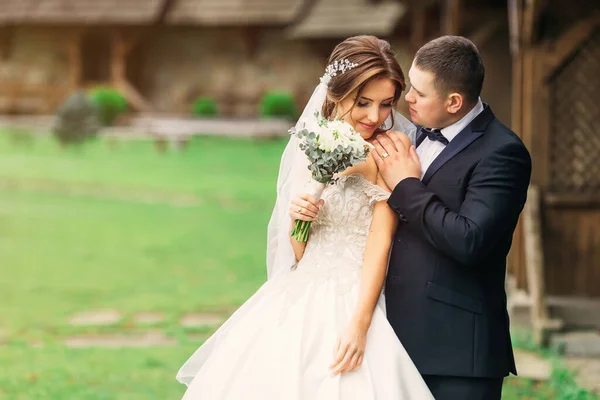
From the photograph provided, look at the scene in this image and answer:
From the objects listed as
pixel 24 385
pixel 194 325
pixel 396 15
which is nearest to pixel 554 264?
pixel 194 325

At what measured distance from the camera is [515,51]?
30.5 feet

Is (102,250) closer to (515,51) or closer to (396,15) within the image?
(515,51)

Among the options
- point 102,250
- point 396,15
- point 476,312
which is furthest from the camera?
point 396,15

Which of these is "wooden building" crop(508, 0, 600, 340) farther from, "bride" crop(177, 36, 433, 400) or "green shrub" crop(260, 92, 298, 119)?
"green shrub" crop(260, 92, 298, 119)

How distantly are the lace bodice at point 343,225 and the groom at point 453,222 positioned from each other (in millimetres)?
142

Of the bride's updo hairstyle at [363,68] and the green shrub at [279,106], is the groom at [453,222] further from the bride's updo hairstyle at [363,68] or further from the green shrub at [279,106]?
the green shrub at [279,106]

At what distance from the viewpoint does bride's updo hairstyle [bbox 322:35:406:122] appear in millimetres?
3314

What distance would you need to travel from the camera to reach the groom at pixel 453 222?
316cm

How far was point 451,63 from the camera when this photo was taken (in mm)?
3184

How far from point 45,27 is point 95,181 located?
1456 cm

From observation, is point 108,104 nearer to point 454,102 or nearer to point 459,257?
point 454,102

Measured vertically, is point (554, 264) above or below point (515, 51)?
below

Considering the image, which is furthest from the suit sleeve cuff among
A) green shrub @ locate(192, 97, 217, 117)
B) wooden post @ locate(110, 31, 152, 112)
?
wooden post @ locate(110, 31, 152, 112)

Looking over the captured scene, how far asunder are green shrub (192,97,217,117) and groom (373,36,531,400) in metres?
24.4
